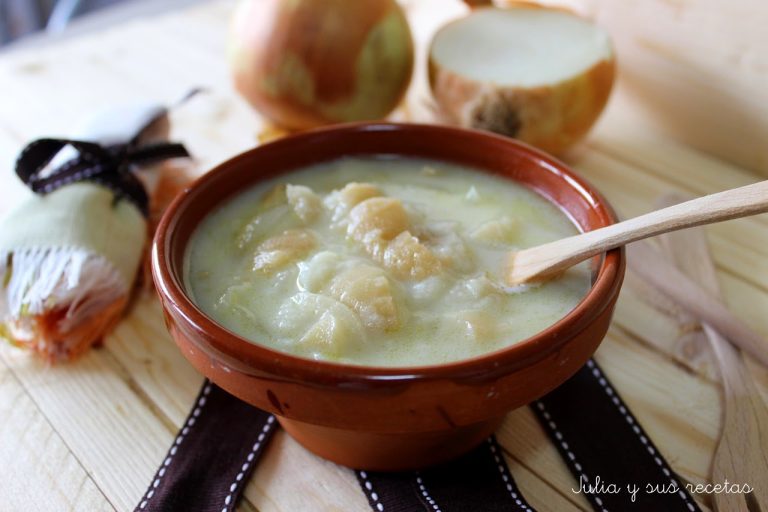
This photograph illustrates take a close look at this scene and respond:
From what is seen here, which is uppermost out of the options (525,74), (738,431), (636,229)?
(636,229)

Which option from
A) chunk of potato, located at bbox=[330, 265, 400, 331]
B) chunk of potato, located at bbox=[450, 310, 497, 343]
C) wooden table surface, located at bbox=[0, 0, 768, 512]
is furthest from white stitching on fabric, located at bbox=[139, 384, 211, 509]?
chunk of potato, located at bbox=[450, 310, 497, 343]

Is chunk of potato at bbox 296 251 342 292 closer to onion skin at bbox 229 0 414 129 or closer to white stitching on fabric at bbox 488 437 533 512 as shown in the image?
white stitching on fabric at bbox 488 437 533 512

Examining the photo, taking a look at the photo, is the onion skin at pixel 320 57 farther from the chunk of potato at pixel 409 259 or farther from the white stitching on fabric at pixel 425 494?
the white stitching on fabric at pixel 425 494

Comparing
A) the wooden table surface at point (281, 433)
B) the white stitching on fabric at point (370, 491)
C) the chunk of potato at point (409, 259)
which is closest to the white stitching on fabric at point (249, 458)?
the wooden table surface at point (281, 433)

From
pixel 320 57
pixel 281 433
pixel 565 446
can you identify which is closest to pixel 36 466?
pixel 281 433

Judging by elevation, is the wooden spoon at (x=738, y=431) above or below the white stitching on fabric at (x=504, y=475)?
below

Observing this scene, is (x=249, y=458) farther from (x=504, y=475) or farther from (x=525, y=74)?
(x=525, y=74)
